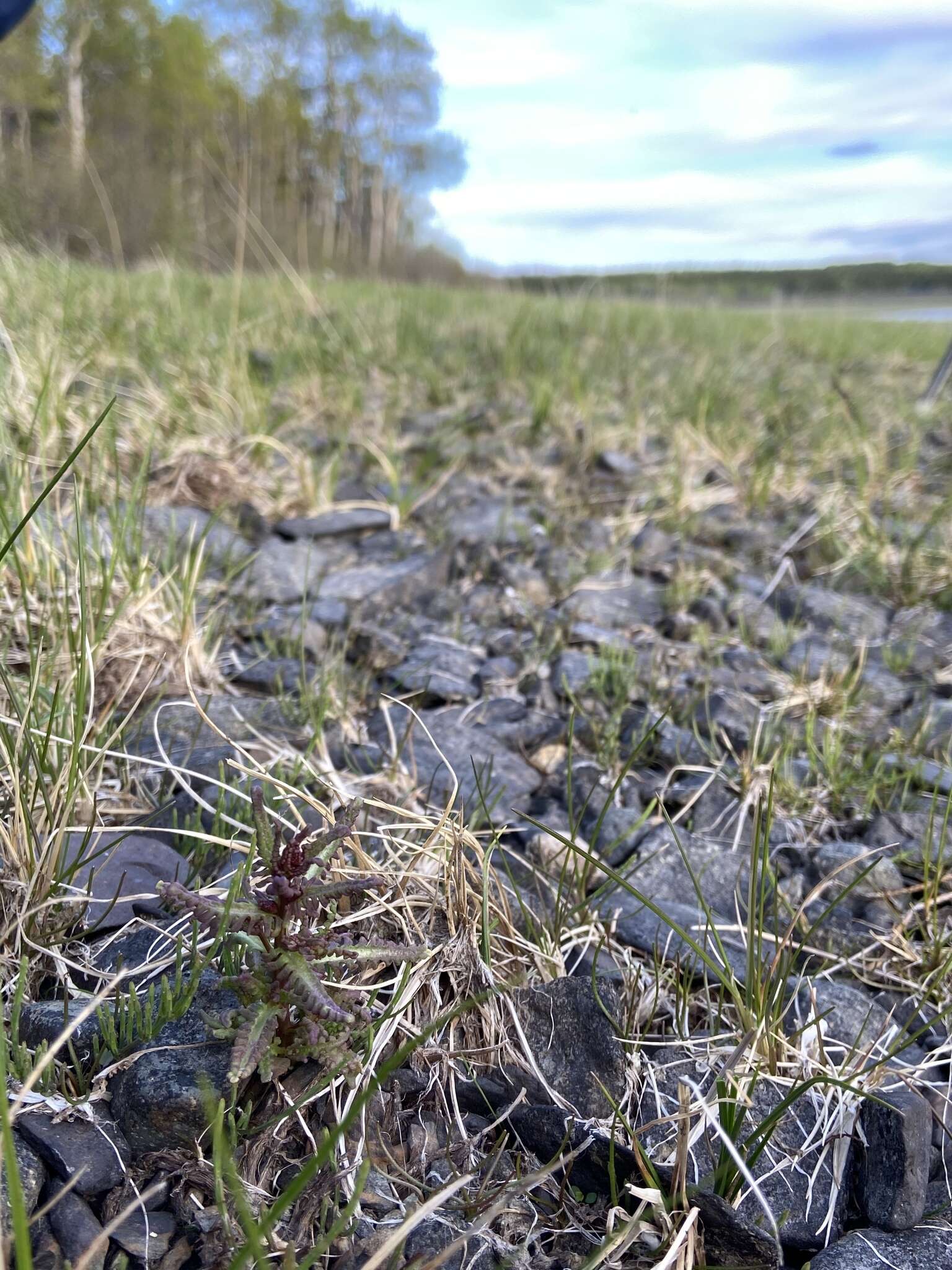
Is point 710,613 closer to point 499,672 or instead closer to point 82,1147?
point 499,672

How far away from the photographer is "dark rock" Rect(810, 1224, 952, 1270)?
3.21ft

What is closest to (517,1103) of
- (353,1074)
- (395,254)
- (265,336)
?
(353,1074)

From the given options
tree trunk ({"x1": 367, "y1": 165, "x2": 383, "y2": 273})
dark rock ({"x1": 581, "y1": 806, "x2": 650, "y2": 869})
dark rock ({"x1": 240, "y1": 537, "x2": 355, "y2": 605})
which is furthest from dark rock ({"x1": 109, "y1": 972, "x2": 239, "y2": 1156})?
tree trunk ({"x1": 367, "y1": 165, "x2": 383, "y2": 273})

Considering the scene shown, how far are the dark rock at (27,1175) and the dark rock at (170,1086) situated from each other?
0.08 meters

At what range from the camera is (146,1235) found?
0.88 meters

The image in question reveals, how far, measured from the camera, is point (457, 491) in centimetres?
291

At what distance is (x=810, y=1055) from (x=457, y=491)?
2.06 m

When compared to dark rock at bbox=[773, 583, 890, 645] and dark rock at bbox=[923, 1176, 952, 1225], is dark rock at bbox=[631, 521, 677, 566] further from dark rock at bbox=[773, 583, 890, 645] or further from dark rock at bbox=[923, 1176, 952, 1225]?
dark rock at bbox=[923, 1176, 952, 1225]

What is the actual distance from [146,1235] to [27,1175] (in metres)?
0.13

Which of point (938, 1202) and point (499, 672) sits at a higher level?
point (499, 672)

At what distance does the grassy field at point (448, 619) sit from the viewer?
1.10 metres

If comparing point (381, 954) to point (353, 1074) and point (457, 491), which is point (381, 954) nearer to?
point (353, 1074)

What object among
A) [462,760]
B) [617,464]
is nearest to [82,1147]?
[462,760]

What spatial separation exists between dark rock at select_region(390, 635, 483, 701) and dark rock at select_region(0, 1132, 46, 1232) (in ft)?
3.35
